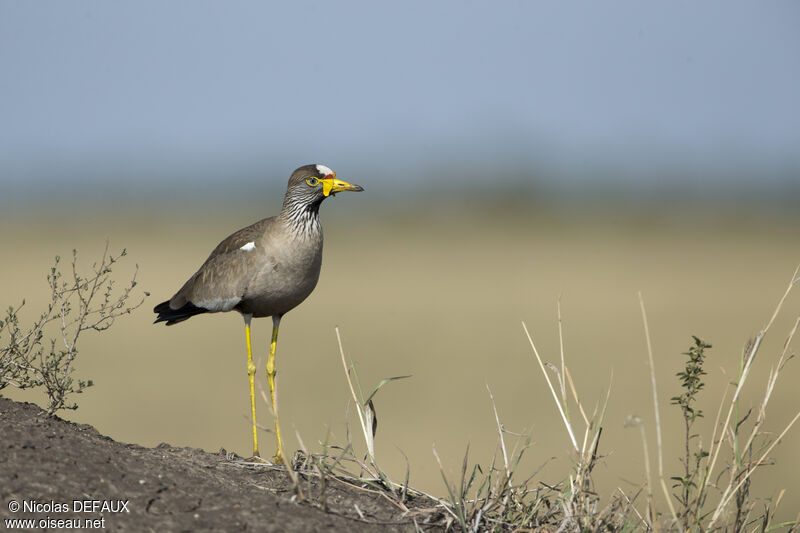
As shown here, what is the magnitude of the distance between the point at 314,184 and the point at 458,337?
11.1 metres

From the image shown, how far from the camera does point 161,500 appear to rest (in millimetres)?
3871

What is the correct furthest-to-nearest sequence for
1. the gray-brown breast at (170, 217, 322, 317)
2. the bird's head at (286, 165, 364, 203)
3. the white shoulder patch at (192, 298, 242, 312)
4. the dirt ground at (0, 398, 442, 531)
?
the bird's head at (286, 165, 364, 203) → the white shoulder patch at (192, 298, 242, 312) → the gray-brown breast at (170, 217, 322, 317) → the dirt ground at (0, 398, 442, 531)

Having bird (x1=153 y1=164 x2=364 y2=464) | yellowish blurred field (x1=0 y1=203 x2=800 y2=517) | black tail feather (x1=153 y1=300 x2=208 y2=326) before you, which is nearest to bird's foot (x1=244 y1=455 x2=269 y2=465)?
bird (x1=153 y1=164 x2=364 y2=464)

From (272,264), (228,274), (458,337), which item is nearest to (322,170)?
(272,264)

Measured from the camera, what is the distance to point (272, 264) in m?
5.77

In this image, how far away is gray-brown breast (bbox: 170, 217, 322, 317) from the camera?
5766mm

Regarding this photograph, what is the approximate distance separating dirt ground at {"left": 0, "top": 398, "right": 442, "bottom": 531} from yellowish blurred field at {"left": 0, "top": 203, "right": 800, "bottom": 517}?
56cm

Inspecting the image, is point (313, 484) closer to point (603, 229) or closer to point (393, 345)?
point (393, 345)

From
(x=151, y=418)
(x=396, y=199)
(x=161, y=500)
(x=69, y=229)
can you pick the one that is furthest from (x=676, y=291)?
(x=396, y=199)

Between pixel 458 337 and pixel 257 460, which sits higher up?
pixel 257 460

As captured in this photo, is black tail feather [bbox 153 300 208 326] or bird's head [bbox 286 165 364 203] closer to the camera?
bird's head [bbox 286 165 364 203]

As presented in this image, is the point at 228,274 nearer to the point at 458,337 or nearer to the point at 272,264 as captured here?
the point at 272,264

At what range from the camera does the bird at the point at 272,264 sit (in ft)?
18.9

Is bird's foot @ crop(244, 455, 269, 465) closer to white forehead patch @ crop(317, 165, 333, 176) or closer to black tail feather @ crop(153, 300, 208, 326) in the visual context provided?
black tail feather @ crop(153, 300, 208, 326)
